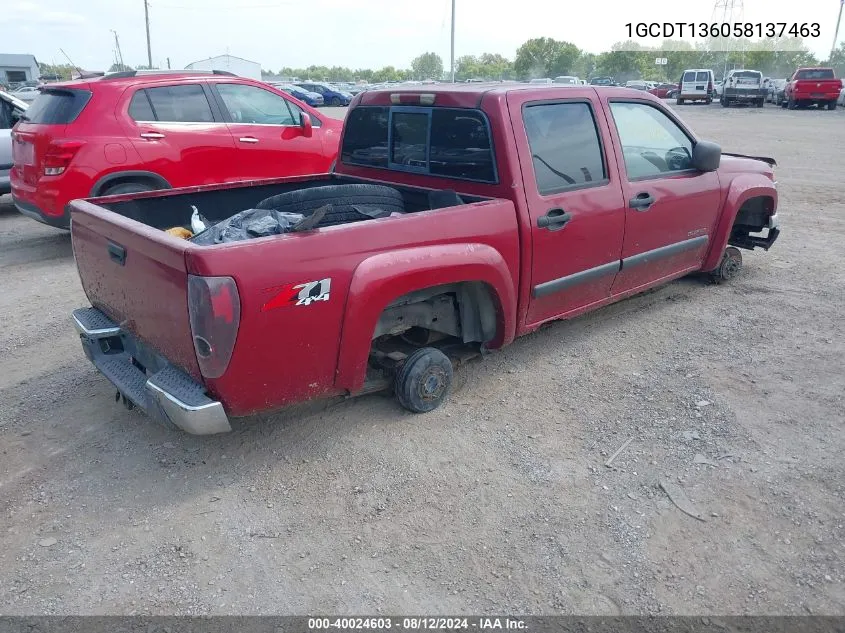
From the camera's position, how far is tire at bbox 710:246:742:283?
604cm

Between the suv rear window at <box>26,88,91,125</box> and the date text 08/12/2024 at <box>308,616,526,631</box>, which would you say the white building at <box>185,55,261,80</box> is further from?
the date text 08/12/2024 at <box>308,616,526,631</box>

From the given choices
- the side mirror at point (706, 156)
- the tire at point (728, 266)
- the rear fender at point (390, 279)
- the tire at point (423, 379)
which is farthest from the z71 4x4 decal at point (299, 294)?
the tire at point (728, 266)

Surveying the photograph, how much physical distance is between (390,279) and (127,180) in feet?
15.7

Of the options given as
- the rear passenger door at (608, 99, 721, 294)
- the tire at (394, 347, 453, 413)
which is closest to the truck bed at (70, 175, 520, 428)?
the tire at (394, 347, 453, 413)

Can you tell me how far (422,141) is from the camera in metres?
4.46

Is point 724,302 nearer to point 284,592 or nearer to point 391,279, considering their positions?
point 391,279

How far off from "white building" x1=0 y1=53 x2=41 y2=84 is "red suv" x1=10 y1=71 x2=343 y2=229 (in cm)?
5774

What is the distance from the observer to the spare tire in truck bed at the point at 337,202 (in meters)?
3.75

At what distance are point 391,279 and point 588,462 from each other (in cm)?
135

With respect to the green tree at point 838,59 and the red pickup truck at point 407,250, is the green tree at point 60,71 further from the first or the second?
the green tree at point 838,59

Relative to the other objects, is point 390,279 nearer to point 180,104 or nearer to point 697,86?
point 180,104

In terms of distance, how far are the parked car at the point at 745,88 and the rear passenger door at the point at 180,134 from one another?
30.6 m

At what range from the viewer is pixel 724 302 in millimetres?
5703

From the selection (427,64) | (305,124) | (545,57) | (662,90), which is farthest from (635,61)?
(305,124)
